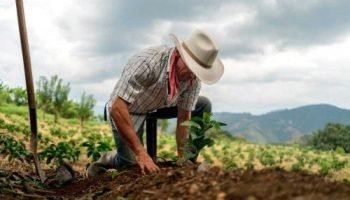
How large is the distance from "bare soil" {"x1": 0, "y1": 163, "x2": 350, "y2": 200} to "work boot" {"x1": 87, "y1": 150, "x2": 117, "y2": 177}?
4.65 ft

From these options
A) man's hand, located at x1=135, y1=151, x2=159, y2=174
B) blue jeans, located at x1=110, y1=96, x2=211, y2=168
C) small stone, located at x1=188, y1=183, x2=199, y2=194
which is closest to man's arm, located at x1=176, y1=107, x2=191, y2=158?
blue jeans, located at x1=110, y1=96, x2=211, y2=168

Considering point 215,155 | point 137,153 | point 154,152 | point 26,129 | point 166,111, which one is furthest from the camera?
point 215,155

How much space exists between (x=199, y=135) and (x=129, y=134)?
49 cm

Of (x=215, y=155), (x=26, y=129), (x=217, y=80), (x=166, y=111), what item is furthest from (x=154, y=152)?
(x=215, y=155)

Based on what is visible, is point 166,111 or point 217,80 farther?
point 166,111

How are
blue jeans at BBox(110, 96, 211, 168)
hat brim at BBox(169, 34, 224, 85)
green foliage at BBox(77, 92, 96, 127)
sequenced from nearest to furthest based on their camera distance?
1. hat brim at BBox(169, 34, 224, 85)
2. blue jeans at BBox(110, 96, 211, 168)
3. green foliage at BBox(77, 92, 96, 127)

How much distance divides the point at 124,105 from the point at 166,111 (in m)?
1.03

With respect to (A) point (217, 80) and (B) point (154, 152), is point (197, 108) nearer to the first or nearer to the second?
(B) point (154, 152)

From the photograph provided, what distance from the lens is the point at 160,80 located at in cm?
469

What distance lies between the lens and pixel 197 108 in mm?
5496

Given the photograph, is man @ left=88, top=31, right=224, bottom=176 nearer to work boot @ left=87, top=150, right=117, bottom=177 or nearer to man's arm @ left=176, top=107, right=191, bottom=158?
man's arm @ left=176, top=107, right=191, bottom=158

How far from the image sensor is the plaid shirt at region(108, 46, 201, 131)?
4523 millimetres

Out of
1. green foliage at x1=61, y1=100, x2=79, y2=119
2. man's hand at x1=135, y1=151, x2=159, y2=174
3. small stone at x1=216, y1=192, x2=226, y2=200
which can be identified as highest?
green foliage at x1=61, y1=100, x2=79, y2=119

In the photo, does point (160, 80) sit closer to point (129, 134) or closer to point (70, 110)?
point (129, 134)
